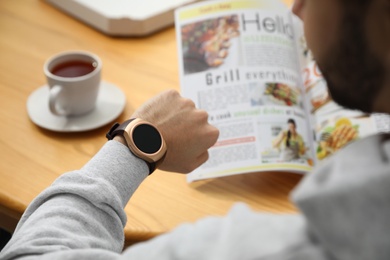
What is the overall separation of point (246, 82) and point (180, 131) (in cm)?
17

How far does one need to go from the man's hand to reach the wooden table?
0.04 m

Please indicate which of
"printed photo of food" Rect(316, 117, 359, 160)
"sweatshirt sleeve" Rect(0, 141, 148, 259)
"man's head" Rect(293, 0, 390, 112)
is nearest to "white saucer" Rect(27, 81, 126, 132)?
"sweatshirt sleeve" Rect(0, 141, 148, 259)

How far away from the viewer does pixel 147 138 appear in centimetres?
88

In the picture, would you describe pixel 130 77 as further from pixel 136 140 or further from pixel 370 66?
pixel 370 66

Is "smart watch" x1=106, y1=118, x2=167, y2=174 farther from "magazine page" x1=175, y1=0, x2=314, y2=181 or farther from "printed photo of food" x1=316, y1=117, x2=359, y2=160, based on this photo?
"printed photo of food" x1=316, y1=117, x2=359, y2=160

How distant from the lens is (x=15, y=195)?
92 centimetres

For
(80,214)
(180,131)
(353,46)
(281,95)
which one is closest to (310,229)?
(353,46)

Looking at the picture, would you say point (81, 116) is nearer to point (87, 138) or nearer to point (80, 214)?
point (87, 138)


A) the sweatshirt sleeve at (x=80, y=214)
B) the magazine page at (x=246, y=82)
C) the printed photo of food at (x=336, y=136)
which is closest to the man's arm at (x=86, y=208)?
the sweatshirt sleeve at (x=80, y=214)

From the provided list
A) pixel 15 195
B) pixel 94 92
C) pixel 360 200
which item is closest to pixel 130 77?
pixel 94 92

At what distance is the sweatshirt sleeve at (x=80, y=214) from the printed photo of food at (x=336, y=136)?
320mm

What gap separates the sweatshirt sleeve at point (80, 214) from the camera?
71 cm

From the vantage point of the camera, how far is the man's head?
548mm

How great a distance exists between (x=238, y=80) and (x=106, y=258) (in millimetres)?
485
